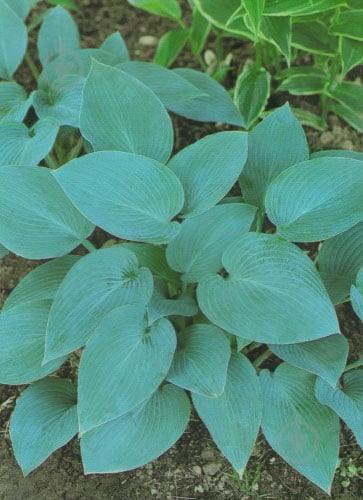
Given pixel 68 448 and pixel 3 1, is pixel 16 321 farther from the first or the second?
pixel 3 1

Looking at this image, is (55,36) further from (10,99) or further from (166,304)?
(166,304)

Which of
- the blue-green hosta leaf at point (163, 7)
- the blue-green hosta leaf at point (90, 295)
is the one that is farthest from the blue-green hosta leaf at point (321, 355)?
the blue-green hosta leaf at point (163, 7)

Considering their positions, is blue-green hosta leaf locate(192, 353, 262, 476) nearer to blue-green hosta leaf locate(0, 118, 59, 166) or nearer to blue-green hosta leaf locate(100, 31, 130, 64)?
blue-green hosta leaf locate(0, 118, 59, 166)

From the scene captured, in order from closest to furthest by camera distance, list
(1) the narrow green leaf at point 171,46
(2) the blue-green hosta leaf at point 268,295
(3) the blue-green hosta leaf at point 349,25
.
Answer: (2) the blue-green hosta leaf at point 268,295 < (3) the blue-green hosta leaf at point 349,25 < (1) the narrow green leaf at point 171,46

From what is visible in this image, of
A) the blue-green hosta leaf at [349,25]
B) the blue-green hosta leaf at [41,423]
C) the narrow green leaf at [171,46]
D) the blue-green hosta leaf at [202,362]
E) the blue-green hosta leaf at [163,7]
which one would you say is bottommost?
the blue-green hosta leaf at [41,423]

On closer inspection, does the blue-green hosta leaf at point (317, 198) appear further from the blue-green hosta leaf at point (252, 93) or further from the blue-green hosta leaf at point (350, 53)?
the blue-green hosta leaf at point (252, 93)

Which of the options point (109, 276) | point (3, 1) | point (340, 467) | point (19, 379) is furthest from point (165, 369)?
point (3, 1)

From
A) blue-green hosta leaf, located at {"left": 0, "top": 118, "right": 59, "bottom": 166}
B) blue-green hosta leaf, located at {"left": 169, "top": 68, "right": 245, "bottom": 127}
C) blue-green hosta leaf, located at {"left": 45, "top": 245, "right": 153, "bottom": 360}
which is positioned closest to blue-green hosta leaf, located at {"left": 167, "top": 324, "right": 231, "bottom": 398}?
blue-green hosta leaf, located at {"left": 45, "top": 245, "right": 153, "bottom": 360}
